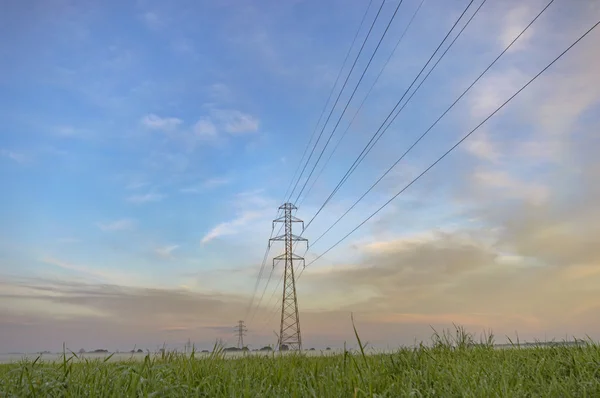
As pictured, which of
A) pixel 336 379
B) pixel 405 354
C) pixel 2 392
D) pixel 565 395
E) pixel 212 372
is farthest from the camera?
pixel 405 354

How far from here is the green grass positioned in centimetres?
496

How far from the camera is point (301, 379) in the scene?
5.66 metres

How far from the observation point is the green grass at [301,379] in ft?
16.3

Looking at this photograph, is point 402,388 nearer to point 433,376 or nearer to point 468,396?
point 468,396

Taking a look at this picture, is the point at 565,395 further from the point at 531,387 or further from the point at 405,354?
the point at 405,354

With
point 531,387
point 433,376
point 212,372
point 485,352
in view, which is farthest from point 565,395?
point 212,372

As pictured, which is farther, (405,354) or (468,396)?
(405,354)

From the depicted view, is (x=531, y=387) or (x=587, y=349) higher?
(x=587, y=349)

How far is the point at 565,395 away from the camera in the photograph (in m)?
5.73

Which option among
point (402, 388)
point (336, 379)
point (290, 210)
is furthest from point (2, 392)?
point (290, 210)

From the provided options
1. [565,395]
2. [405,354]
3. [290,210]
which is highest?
[290,210]

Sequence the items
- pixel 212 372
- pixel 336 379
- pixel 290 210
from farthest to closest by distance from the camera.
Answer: pixel 290 210
pixel 212 372
pixel 336 379

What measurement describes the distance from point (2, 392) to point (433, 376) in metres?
5.03

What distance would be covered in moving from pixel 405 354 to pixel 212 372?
3527mm
